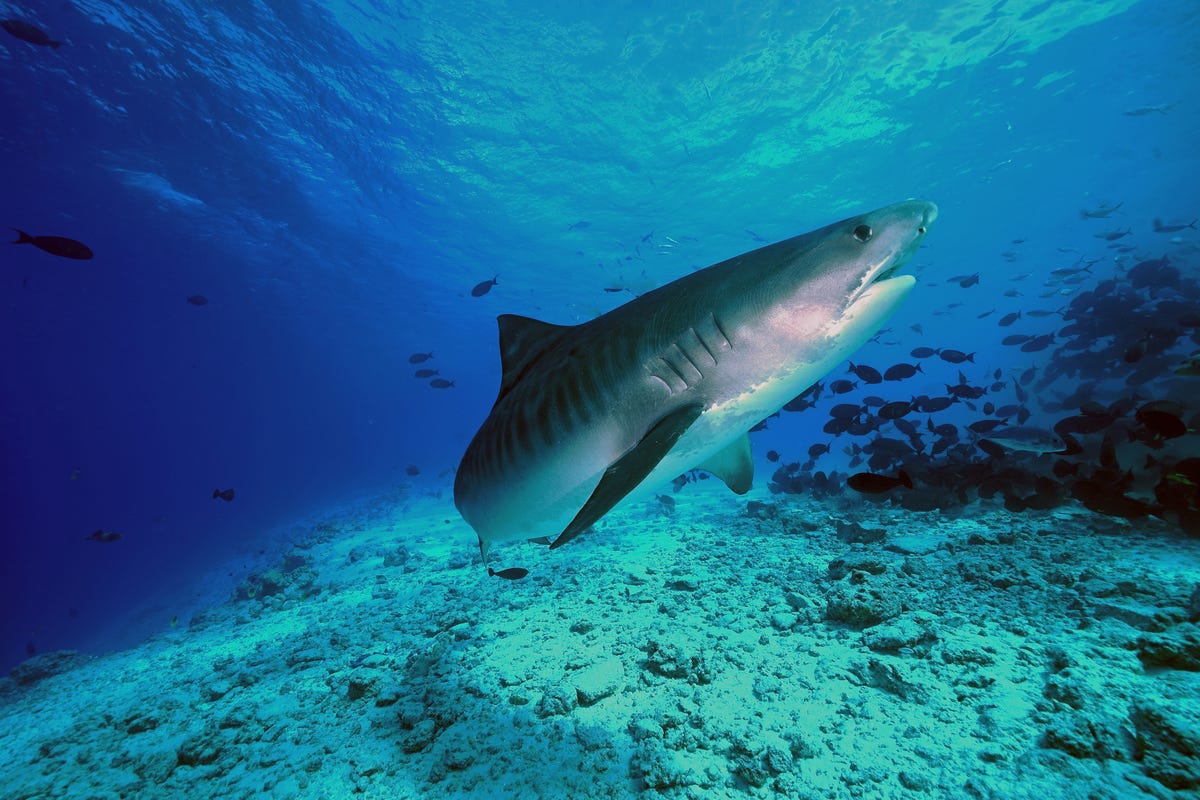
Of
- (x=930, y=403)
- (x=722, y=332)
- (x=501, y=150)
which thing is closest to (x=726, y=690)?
(x=722, y=332)

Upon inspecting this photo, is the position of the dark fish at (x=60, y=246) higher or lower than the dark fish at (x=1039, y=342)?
higher

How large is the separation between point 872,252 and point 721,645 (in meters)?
2.74

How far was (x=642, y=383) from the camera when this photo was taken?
2.29 meters

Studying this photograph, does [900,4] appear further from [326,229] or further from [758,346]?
[326,229]

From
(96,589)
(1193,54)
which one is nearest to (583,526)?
(1193,54)

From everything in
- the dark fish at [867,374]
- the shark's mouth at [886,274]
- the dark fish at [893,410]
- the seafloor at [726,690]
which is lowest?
the seafloor at [726,690]

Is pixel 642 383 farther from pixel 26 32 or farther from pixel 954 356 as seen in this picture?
pixel 26 32

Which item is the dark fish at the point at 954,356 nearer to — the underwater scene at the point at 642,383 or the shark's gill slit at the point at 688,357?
the underwater scene at the point at 642,383

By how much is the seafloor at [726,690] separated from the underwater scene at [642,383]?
3cm

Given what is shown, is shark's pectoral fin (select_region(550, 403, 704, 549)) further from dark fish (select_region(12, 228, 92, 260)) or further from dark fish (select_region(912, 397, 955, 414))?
dark fish (select_region(12, 228, 92, 260))

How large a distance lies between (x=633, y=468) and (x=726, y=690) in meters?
1.70

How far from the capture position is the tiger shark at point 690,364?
193 centimetres

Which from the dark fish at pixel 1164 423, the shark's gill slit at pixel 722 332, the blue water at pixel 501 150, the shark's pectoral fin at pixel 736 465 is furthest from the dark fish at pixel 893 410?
the blue water at pixel 501 150

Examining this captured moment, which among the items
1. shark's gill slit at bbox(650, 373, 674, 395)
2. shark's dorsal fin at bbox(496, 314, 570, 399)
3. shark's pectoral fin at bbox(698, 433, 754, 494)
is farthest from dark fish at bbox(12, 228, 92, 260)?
shark's pectoral fin at bbox(698, 433, 754, 494)
